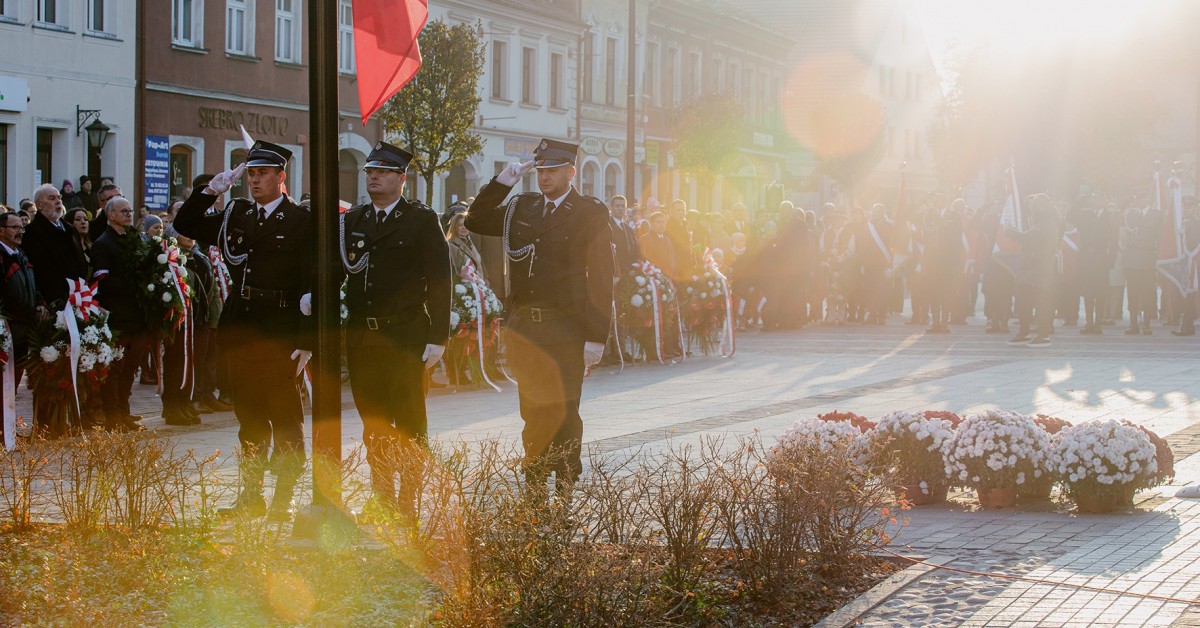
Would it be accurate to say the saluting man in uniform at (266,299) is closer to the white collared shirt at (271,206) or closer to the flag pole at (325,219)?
the white collared shirt at (271,206)

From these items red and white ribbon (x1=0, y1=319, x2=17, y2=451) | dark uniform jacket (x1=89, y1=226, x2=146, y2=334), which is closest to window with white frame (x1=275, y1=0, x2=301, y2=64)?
dark uniform jacket (x1=89, y1=226, x2=146, y2=334)

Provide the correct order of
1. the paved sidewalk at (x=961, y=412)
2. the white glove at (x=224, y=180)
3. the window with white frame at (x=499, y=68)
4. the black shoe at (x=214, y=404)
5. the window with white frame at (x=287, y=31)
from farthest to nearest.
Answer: the window with white frame at (x=499, y=68)
the window with white frame at (x=287, y=31)
the black shoe at (x=214, y=404)
the white glove at (x=224, y=180)
the paved sidewalk at (x=961, y=412)

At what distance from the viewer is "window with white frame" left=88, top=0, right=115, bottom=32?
3009cm

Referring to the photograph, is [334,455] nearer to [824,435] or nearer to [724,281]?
[824,435]

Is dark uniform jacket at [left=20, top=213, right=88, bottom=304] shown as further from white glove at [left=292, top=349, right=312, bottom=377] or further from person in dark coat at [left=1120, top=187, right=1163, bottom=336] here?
person in dark coat at [left=1120, top=187, right=1163, bottom=336]

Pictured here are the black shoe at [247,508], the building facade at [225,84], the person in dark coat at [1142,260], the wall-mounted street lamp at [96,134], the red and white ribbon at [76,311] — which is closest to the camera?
the black shoe at [247,508]

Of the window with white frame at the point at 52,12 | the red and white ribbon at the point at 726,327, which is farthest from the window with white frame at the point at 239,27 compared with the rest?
the red and white ribbon at the point at 726,327

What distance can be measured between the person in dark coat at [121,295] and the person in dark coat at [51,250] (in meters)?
0.22

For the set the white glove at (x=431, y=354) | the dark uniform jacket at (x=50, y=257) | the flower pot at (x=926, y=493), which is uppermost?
the dark uniform jacket at (x=50, y=257)

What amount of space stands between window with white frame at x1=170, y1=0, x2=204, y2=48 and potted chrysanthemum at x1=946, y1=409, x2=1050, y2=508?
1017 inches

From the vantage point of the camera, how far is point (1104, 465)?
28.6 feet

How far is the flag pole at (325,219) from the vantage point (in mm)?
7395

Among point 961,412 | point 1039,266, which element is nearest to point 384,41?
point 961,412

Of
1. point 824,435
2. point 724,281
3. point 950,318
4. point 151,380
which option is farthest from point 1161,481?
point 950,318
